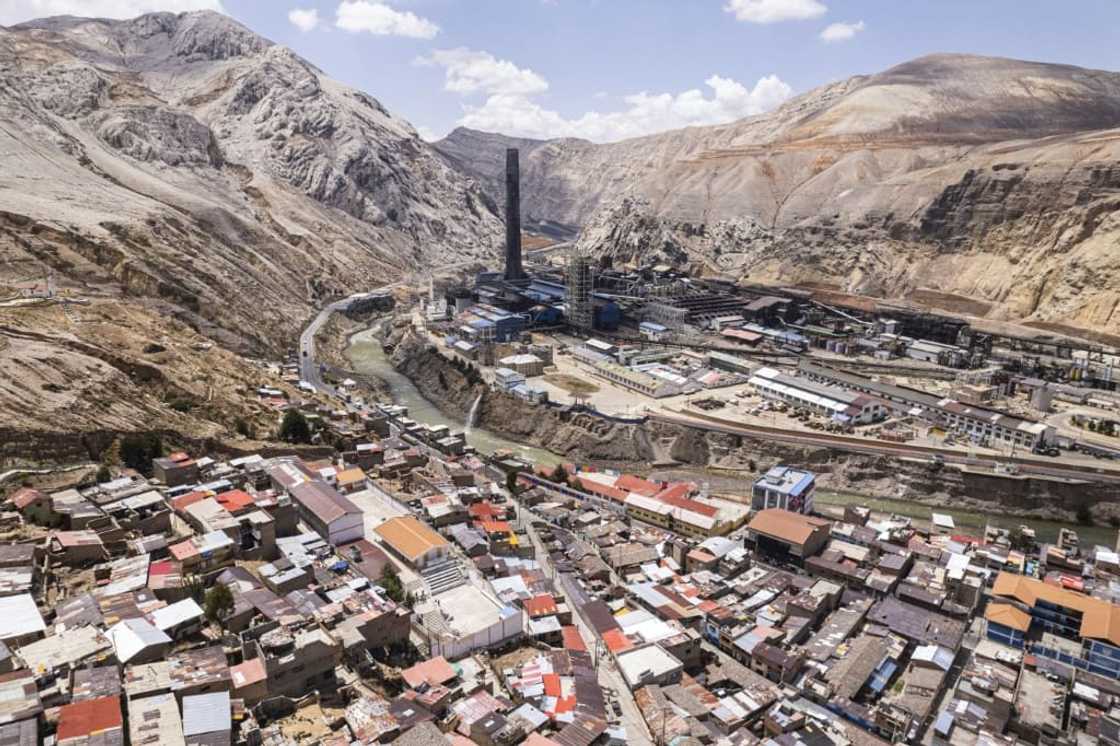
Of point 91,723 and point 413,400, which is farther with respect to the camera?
point 413,400

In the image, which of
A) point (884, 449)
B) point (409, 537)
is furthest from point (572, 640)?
point (884, 449)

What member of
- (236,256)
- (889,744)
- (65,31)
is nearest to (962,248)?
(889,744)

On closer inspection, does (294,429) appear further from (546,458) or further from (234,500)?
(546,458)

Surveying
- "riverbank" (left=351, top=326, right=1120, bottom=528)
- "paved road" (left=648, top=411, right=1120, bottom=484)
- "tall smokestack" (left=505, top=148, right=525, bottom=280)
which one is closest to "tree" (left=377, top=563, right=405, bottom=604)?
"riverbank" (left=351, top=326, right=1120, bottom=528)

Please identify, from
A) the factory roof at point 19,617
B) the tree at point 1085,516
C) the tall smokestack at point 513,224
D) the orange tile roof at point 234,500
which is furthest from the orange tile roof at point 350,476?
the tall smokestack at point 513,224

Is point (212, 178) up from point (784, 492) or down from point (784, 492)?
up

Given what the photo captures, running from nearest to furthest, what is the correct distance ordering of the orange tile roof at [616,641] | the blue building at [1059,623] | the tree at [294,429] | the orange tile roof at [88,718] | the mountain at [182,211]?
the orange tile roof at [88,718] → the orange tile roof at [616,641] → the blue building at [1059,623] → the mountain at [182,211] → the tree at [294,429]

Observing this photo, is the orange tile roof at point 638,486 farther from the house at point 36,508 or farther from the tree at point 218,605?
the house at point 36,508

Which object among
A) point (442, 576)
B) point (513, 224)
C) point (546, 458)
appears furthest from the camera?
point (513, 224)
